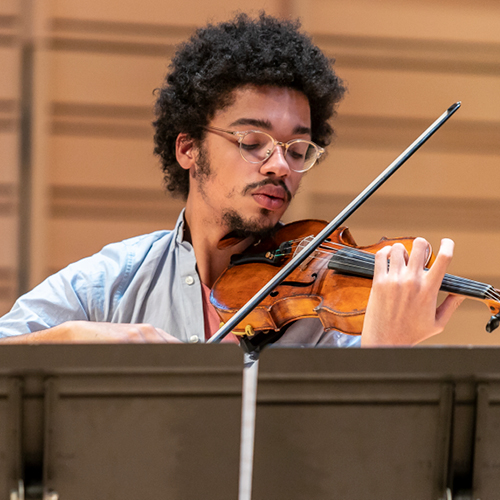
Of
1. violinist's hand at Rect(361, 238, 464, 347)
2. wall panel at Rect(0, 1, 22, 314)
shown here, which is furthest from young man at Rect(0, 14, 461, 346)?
wall panel at Rect(0, 1, 22, 314)

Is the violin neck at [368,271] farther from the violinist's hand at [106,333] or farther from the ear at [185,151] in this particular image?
the ear at [185,151]

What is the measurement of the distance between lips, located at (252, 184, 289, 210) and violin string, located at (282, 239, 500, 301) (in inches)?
4.0

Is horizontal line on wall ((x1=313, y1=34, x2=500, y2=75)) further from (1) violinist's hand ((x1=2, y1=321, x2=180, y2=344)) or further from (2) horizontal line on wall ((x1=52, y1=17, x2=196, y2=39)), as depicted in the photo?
(1) violinist's hand ((x1=2, y1=321, x2=180, y2=344))

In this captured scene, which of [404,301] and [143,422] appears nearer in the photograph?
[143,422]

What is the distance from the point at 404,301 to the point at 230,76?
782 mm

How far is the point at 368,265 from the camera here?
1.24 meters

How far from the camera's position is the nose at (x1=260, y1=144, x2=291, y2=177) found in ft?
→ 4.43

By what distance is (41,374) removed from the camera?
0.59 meters

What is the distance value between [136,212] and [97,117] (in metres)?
0.49

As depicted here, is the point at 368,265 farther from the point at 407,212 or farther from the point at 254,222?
the point at 407,212

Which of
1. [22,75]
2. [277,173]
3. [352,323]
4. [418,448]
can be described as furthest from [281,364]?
[22,75]

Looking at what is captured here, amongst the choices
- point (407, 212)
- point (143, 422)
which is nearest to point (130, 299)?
point (143, 422)

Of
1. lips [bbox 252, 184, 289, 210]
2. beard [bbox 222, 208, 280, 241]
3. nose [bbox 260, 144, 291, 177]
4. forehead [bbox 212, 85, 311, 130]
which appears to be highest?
forehead [bbox 212, 85, 311, 130]

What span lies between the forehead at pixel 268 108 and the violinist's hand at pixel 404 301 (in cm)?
47
